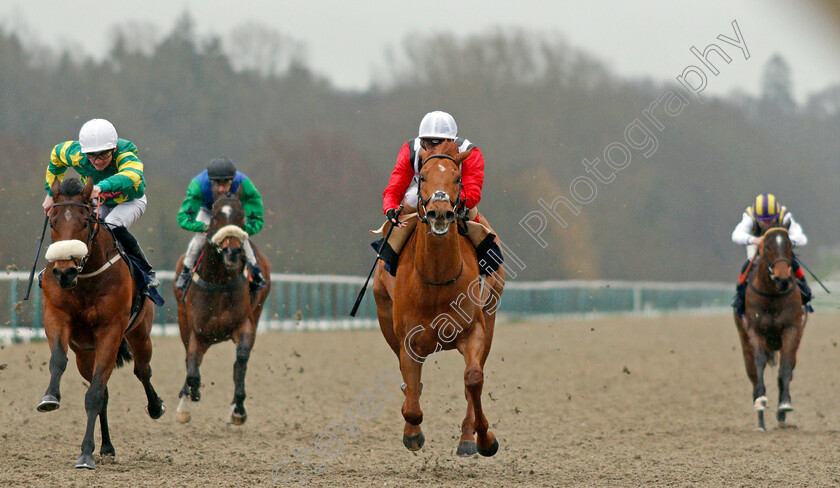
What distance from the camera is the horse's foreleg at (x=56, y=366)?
5934mm

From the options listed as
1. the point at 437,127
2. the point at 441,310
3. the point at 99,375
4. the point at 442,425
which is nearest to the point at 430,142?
the point at 437,127

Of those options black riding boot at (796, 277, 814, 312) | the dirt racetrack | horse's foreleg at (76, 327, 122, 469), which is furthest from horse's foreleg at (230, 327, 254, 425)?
black riding boot at (796, 277, 814, 312)

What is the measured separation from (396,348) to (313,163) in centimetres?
1303

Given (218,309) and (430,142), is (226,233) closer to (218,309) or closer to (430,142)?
(218,309)

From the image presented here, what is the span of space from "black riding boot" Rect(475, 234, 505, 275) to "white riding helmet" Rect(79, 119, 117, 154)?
2650mm

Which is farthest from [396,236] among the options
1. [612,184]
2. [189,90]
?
[612,184]

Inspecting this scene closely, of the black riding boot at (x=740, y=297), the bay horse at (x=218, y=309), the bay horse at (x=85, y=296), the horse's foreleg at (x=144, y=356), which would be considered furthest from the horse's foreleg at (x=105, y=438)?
the black riding boot at (x=740, y=297)

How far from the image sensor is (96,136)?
6.72 metres

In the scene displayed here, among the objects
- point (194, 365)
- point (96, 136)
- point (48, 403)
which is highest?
point (96, 136)

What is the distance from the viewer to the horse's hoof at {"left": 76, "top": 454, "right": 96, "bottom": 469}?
19.8 feet

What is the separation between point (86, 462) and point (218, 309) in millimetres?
2628

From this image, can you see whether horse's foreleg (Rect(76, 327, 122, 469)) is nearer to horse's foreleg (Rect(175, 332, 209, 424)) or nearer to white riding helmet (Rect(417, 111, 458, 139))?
horse's foreleg (Rect(175, 332, 209, 424))

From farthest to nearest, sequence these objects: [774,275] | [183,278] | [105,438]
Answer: [774,275] < [183,278] < [105,438]

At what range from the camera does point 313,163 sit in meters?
19.6
